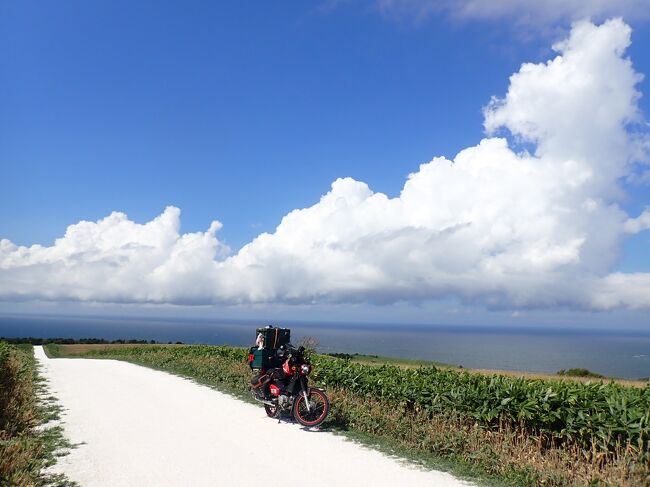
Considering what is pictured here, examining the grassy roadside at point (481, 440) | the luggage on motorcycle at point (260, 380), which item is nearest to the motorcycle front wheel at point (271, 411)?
the luggage on motorcycle at point (260, 380)

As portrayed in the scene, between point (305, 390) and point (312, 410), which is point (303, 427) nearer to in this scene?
point (312, 410)

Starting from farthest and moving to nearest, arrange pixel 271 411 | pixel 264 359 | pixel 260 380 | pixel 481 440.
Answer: pixel 264 359 → pixel 260 380 → pixel 271 411 → pixel 481 440

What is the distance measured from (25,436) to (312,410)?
5230 millimetres

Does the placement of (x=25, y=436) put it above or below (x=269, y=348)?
below

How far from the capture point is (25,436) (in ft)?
26.9

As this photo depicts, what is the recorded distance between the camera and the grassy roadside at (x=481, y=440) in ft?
21.6

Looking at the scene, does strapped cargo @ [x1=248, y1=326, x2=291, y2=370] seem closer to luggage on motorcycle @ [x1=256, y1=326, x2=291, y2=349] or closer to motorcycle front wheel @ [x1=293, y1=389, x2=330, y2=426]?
luggage on motorcycle @ [x1=256, y1=326, x2=291, y2=349]

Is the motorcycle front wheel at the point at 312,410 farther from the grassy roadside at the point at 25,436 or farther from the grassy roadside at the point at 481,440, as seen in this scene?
the grassy roadside at the point at 25,436

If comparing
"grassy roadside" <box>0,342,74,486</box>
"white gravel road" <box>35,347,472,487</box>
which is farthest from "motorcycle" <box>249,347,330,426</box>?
"grassy roadside" <box>0,342,74,486</box>

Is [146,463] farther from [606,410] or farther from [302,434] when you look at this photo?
[606,410]

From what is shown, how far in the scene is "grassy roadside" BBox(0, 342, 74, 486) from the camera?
6.03 meters

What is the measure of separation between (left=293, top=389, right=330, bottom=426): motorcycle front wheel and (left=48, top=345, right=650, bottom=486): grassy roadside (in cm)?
38

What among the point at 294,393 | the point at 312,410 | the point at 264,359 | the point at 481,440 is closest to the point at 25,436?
the point at 294,393

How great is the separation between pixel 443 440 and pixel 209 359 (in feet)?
47.1
